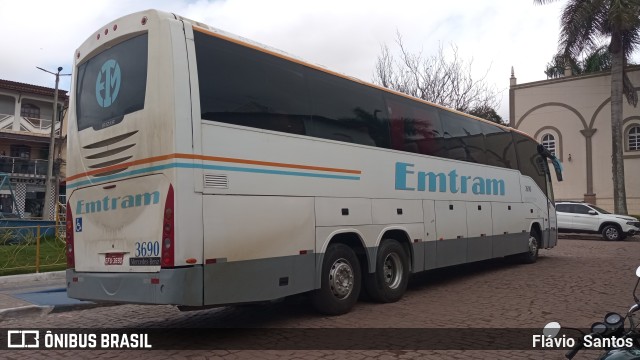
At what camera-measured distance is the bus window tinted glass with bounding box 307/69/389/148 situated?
7547 mm

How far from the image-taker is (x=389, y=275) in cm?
876

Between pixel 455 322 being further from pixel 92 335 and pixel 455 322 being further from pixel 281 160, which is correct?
pixel 92 335

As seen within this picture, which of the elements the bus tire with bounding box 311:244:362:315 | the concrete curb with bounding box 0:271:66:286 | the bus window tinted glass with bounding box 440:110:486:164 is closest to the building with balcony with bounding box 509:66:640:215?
the bus window tinted glass with bounding box 440:110:486:164

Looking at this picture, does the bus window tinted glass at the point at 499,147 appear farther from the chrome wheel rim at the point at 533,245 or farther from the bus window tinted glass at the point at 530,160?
the chrome wheel rim at the point at 533,245

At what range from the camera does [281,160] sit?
6.73 metres

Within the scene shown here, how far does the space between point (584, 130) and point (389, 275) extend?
3065 cm

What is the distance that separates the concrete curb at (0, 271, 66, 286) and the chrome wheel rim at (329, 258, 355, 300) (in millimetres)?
7277

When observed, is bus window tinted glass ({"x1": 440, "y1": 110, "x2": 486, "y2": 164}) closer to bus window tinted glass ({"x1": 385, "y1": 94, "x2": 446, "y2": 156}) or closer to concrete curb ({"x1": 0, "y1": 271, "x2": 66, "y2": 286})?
bus window tinted glass ({"x1": 385, "y1": 94, "x2": 446, "y2": 156})

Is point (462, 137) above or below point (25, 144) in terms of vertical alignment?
below

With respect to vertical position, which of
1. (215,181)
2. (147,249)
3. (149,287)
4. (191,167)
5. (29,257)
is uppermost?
(191,167)

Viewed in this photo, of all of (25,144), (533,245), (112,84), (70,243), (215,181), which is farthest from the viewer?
(25,144)

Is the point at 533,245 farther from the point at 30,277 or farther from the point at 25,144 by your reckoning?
the point at 25,144

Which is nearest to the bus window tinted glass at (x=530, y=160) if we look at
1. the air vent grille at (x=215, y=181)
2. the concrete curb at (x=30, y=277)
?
the air vent grille at (x=215, y=181)

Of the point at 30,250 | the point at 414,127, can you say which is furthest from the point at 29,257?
the point at 414,127
